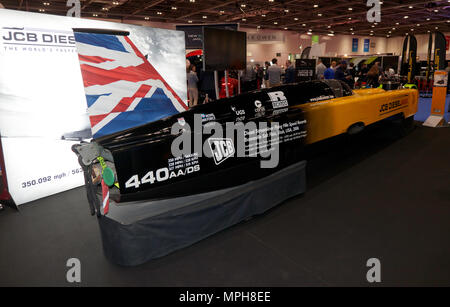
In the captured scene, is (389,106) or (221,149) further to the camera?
(389,106)

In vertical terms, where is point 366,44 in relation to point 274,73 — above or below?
above

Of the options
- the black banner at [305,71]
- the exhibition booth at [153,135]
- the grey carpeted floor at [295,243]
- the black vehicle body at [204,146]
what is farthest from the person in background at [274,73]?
the grey carpeted floor at [295,243]

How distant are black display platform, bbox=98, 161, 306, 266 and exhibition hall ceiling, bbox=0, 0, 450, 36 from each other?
11878mm

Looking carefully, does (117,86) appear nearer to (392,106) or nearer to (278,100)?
(278,100)

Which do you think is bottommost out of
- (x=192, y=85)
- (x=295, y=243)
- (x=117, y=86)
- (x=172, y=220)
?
(x=295, y=243)

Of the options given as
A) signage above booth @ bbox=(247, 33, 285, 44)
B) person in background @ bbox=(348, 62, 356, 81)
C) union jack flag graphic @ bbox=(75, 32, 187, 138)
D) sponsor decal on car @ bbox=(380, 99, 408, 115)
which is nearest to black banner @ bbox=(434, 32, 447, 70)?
sponsor decal on car @ bbox=(380, 99, 408, 115)

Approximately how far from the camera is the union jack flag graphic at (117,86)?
7.33ft

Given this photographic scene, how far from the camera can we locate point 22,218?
2.87m

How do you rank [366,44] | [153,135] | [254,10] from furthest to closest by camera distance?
[366,44], [254,10], [153,135]

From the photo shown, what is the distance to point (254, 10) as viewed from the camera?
14.6m

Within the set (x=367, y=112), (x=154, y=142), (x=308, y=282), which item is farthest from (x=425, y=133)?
(x=154, y=142)

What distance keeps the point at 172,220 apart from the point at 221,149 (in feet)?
2.31

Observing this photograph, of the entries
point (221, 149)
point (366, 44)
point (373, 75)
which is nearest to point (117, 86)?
point (221, 149)

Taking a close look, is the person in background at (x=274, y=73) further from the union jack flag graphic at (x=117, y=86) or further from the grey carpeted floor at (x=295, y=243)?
the union jack flag graphic at (x=117, y=86)
